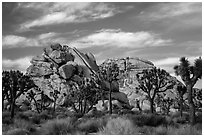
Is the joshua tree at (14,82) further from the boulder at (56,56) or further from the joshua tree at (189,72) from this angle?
the boulder at (56,56)

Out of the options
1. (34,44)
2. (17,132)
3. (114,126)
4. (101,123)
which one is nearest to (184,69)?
(101,123)

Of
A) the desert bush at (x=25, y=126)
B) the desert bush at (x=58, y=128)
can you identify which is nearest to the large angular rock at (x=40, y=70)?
the desert bush at (x=25, y=126)

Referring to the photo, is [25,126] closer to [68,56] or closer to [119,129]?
[119,129]

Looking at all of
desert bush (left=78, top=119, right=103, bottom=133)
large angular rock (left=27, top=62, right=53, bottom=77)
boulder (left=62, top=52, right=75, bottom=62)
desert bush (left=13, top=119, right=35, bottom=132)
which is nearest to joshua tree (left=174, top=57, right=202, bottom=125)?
desert bush (left=78, top=119, right=103, bottom=133)

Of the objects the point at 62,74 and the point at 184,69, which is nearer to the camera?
the point at 184,69

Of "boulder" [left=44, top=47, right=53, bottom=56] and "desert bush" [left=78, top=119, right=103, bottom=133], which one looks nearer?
"desert bush" [left=78, top=119, right=103, bottom=133]

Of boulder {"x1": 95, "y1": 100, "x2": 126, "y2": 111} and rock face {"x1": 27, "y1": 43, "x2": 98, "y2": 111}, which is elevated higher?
rock face {"x1": 27, "y1": 43, "x2": 98, "y2": 111}

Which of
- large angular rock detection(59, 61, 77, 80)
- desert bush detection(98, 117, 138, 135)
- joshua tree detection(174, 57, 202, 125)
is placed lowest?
desert bush detection(98, 117, 138, 135)

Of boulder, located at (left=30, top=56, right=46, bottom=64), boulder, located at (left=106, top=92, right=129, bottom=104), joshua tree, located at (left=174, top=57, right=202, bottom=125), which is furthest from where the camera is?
boulder, located at (left=30, top=56, right=46, bottom=64)

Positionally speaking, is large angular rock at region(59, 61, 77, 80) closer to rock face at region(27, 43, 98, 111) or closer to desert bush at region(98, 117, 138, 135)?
rock face at region(27, 43, 98, 111)

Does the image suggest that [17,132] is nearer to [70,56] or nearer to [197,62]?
[197,62]

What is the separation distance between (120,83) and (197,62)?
55.7m

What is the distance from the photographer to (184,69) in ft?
48.4

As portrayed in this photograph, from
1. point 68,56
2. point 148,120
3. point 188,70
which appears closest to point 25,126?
point 148,120
